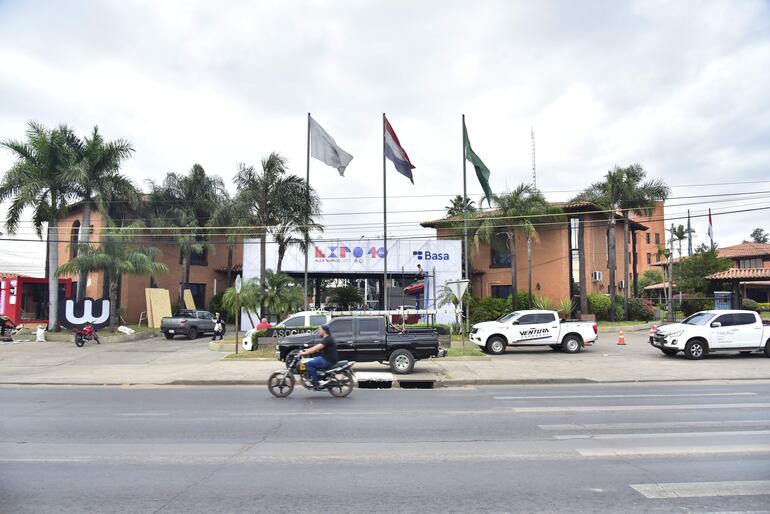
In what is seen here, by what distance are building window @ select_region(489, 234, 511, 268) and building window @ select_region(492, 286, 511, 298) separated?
1.58 meters

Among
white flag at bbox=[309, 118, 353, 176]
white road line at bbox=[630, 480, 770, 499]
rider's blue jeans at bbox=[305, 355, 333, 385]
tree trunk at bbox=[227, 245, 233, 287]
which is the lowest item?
white road line at bbox=[630, 480, 770, 499]

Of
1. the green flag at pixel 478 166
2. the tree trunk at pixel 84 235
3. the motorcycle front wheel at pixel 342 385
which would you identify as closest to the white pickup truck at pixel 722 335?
the green flag at pixel 478 166

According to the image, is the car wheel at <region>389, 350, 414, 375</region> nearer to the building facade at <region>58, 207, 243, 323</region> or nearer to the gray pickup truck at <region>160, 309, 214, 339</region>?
the gray pickup truck at <region>160, 309, 214, 339</region>

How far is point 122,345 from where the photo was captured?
27.5 m

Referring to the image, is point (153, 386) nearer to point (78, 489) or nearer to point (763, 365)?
point (78, 489)

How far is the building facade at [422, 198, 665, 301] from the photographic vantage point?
40000 mm

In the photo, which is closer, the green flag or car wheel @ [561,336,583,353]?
car wheel @ [561,336,583,353]

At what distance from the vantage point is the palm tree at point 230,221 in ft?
105

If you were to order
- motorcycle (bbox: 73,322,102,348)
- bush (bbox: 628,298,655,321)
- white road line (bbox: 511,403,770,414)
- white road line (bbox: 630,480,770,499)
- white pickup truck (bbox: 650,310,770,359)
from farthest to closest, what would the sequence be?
1. bush (bbox: 628,298,655,321)
2. motorcycle (bbox: 73,322,102,348)
3. white pickup truck (bbox: 650,310,770,359)
4. white road line (bbox: 511,403,770,414)
5. white road line (bbox: 630,480,770,499)

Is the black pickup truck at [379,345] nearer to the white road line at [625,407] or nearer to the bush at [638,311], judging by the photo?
the white road line at [625,407]

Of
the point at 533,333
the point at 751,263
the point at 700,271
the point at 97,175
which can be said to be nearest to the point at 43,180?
the point at 97,175

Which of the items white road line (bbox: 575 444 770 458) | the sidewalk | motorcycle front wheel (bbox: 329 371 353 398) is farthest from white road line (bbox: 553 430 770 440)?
the sidewalk

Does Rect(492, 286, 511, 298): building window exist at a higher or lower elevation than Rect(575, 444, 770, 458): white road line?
higher

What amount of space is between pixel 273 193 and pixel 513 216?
14890mm
